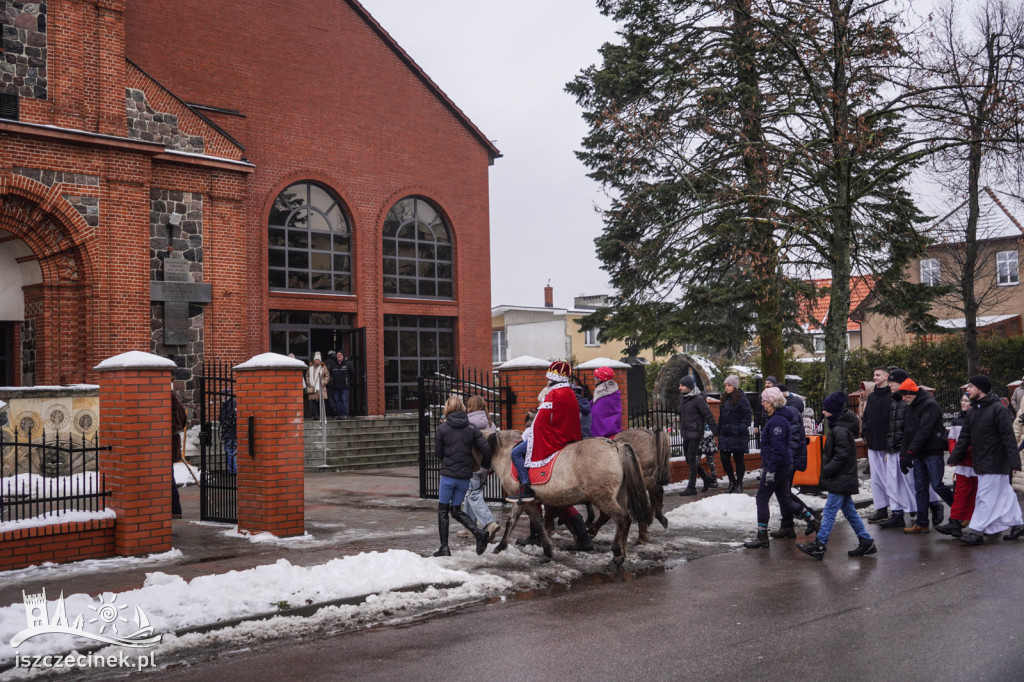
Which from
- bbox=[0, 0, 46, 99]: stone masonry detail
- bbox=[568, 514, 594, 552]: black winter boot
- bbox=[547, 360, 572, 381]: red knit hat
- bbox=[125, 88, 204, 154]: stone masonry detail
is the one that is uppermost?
bbox=[0, 0, 46, 99]: stone masonry detail

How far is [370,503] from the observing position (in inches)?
543

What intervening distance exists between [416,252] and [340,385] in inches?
223

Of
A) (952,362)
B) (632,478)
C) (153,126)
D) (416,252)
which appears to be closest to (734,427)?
(632,478)

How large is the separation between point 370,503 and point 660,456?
5.07 m

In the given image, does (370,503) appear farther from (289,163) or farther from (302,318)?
(289,163)

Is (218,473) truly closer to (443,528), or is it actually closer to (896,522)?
(443,528)

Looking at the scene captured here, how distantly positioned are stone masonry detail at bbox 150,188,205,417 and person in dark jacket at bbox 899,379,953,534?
49.8 ft

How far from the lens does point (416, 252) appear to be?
1052 inches

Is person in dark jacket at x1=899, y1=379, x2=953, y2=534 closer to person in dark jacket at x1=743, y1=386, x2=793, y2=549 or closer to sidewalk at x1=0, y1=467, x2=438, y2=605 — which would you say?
person in dark jacket at x1=743, y1=386, x2=793, y2=549

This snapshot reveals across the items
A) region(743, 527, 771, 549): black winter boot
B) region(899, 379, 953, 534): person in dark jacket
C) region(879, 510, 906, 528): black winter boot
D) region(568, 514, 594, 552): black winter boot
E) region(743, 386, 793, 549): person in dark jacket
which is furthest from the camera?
region(879, 510, 906, 528): black winter boot

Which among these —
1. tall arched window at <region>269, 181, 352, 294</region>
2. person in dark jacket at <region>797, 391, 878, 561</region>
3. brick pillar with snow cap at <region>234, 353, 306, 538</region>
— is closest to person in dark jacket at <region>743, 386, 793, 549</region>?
person in dark jacket at <region>797, 391, 878, 561</region>

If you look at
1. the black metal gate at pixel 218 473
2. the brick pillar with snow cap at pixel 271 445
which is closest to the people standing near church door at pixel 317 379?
the black metal gate at pixel 218 473

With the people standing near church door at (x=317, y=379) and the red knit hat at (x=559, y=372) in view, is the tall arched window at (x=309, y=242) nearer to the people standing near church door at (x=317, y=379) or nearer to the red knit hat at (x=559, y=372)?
the people standing near church door at (x=317, y=379)

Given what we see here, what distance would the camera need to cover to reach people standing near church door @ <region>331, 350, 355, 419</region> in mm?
22719
